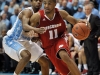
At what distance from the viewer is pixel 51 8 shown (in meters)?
5.62

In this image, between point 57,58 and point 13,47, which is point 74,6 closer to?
point 13,47

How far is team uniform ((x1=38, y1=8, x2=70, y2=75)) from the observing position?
5.67m

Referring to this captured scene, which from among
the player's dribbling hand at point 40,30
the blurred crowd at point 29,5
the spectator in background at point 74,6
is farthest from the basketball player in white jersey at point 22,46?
the spectator in background at point 74,6

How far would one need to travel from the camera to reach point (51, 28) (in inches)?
224

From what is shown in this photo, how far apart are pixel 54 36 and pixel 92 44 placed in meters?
3.16

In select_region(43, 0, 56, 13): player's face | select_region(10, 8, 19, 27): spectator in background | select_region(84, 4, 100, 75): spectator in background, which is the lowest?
select_region(84, 4, 100, 75): spectator in background

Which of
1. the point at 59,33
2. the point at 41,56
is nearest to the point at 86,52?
the point at 41,56

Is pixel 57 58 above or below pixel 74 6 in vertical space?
below

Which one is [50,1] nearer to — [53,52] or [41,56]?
[53,52]

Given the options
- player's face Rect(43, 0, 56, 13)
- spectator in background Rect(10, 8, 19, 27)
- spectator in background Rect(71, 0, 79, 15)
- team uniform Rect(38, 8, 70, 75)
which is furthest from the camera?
spectator in background Rect(10, 8, 19, 27)

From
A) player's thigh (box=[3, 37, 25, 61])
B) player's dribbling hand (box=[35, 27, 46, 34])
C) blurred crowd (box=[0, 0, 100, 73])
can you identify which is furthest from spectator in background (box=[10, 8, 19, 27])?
player's dribbling hand (box=[35, 27, 46, 34])

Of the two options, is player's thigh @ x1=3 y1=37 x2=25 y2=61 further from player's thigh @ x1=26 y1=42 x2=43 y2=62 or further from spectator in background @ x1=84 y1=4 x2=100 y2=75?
spectator in background @ x1=84 y1=4 x2=100 y2=75

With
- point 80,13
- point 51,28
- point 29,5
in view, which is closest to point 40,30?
point 51,28

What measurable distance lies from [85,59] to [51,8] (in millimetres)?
3724
